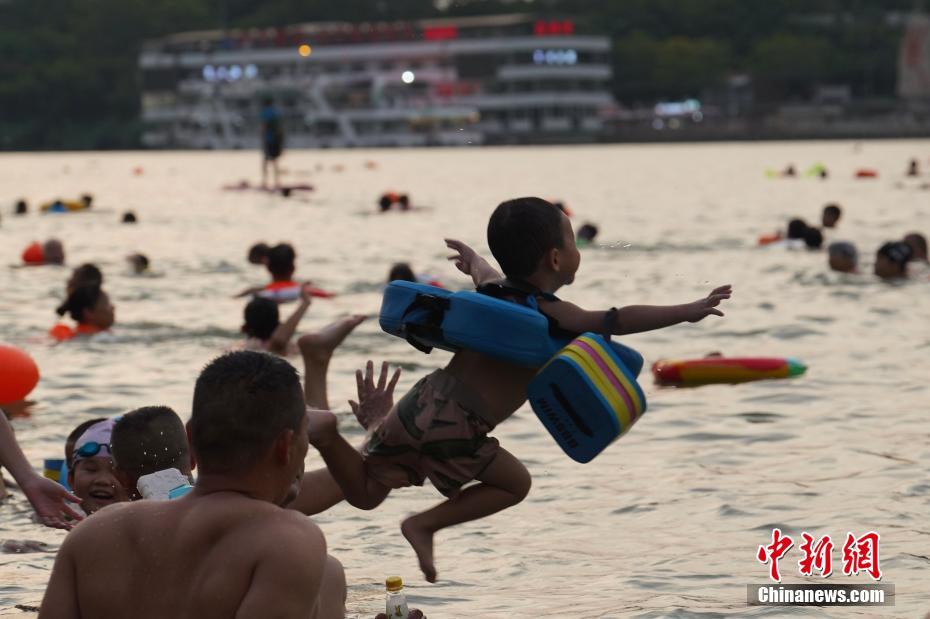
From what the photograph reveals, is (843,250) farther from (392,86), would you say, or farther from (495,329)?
(392,86)

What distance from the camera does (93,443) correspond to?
6824 mm

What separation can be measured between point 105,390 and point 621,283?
10767 mm

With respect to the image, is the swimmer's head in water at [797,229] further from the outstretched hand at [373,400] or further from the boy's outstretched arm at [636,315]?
the boy's outstretched arm at [636,315]

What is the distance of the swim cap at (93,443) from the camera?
22.3 ft

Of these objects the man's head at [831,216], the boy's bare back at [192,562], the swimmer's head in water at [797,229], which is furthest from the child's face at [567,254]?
the man's head at [831,216]

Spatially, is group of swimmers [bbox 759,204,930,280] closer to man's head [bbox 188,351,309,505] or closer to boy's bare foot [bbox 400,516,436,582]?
boy's bare foot [bbox 400,516,436,582]

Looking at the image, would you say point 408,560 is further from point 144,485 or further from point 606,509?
point 144,485

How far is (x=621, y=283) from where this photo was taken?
73.5 feet

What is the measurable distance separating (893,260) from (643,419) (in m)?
9.71

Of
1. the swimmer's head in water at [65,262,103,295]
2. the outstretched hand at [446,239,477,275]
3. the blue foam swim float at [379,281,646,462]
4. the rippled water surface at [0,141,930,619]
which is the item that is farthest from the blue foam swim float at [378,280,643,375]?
the swimmer's head in water at [65,262,103,295]

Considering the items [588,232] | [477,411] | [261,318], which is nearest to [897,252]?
[588,232]

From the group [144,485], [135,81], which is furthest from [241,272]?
[135,81]

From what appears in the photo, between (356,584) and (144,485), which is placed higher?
(144,485)

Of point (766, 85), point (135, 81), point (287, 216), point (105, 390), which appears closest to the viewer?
Answer: point (105, 390)
